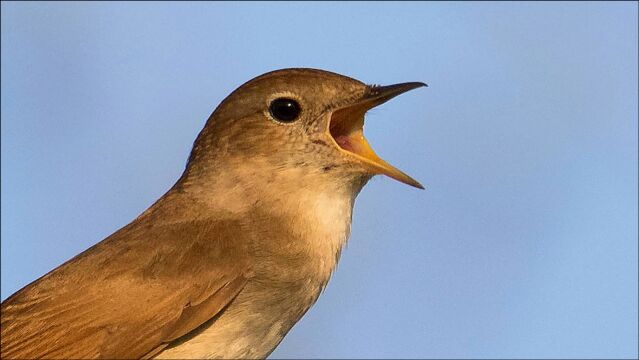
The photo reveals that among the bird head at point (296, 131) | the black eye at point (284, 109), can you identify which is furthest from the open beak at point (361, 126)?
the black eye at point (284, 109)

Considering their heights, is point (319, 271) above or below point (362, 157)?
below

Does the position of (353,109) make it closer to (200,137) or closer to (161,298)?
(200,137)

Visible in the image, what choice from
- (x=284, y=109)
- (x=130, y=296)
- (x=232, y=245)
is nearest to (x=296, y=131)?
(x=284, y=109)

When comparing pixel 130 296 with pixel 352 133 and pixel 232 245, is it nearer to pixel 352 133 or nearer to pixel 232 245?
pixel 232 245

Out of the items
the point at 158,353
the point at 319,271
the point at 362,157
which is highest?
the point at 362,157

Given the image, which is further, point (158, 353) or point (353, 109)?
point (353, 109)

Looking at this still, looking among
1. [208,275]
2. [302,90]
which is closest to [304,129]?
[302,90]

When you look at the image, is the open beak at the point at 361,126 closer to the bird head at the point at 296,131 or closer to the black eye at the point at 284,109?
the bird head at the point at 296,131

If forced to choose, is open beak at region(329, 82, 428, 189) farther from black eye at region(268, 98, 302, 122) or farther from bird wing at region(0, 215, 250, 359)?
bird wing at region(0, 215, 250, 359)
